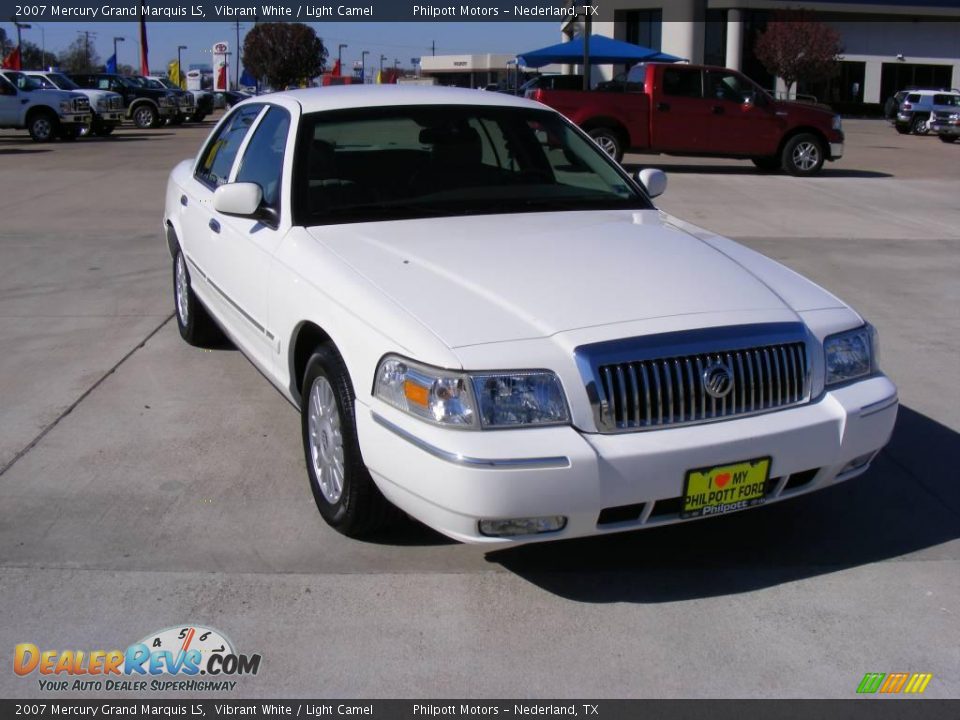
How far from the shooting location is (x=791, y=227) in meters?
12.1

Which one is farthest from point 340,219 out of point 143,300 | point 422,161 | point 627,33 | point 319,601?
point 627,33

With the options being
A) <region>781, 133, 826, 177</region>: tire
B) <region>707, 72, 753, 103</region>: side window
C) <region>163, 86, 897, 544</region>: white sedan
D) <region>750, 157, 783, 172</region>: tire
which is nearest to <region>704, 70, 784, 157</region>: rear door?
<region>707, 72, 753, 103</region>: side window

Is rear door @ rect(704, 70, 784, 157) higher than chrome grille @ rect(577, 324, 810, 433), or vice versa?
rear door @ rect(704, 70, 784, 157)

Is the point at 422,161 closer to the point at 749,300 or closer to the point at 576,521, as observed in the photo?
the point at 749,300

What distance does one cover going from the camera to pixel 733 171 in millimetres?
19797

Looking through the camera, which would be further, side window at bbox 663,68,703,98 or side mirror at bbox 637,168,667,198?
side window at bbox 663,68,703,98

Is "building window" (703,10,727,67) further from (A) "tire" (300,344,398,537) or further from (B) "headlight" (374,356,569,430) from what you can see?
(B) "headlight" (374,356,569,430)

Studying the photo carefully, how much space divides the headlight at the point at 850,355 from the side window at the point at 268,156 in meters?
2.37

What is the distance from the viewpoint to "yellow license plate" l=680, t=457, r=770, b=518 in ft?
11.5

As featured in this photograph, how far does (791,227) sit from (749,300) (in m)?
8.76

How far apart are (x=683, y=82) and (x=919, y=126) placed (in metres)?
19.7

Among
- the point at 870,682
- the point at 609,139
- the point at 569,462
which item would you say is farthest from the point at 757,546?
the point at 609,139

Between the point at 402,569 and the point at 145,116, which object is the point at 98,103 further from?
the point at 402,569

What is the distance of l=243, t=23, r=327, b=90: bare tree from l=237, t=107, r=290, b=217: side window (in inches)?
→ 2520
